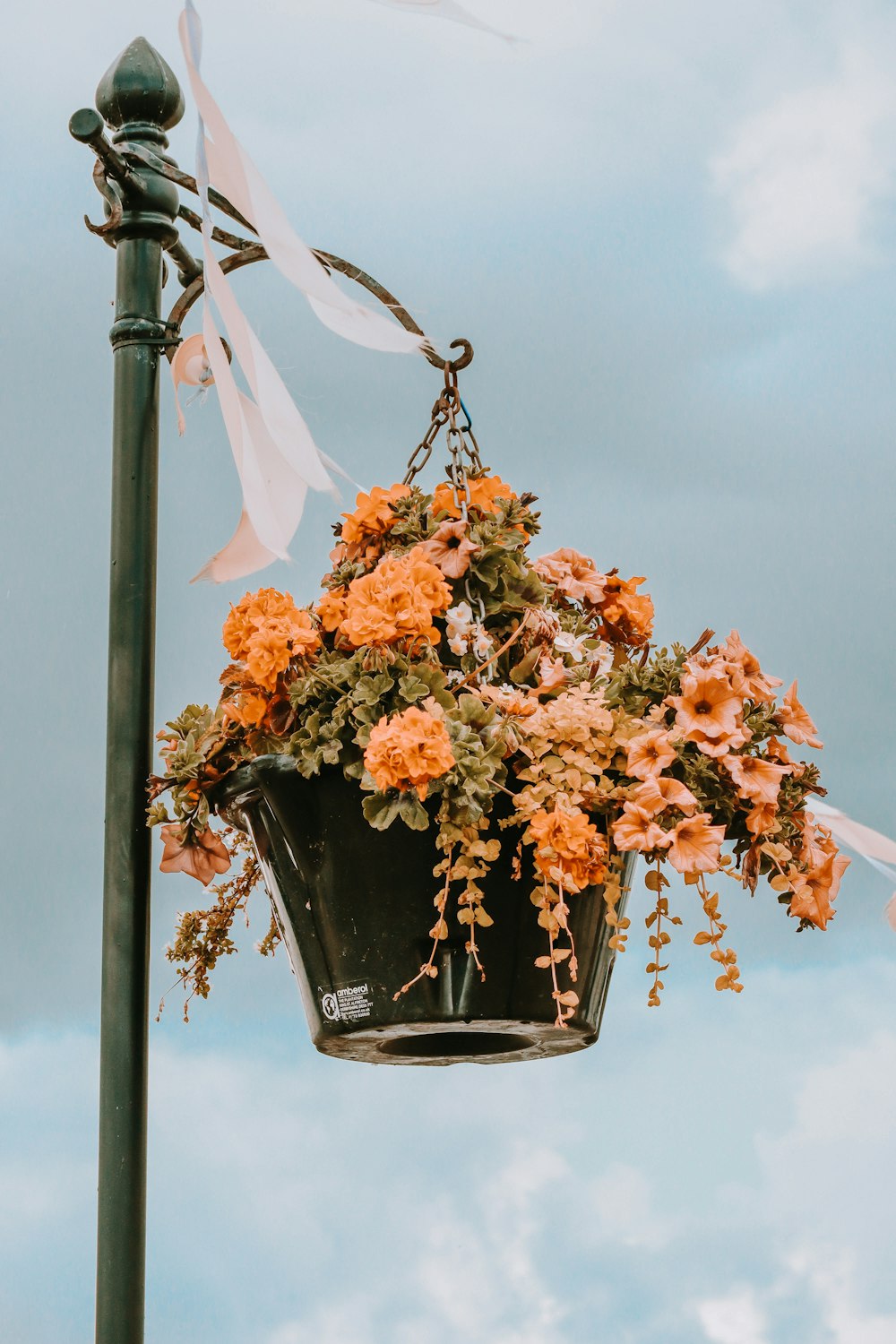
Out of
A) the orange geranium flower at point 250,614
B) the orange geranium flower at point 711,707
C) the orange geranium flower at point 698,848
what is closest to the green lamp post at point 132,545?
the orange geranium flower at point 250,614

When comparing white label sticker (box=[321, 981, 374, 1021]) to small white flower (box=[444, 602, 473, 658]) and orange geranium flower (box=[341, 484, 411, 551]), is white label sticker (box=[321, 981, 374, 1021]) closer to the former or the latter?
small white flower (box=[444, 602, 473, 658])

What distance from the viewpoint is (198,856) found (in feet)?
6.33

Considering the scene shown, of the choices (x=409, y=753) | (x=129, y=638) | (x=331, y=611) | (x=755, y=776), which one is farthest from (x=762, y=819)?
(x=129, y=638)

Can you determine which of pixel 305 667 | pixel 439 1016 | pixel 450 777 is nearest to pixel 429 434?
pixel 305 667

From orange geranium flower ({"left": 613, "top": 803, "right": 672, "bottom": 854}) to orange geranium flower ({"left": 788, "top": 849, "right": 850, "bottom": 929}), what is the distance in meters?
0.25

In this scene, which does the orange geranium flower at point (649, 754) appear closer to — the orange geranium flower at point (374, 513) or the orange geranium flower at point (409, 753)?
the orange geranium flower at point (409, 753)

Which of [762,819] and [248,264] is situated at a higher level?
[248,264]

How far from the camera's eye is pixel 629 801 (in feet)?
5.68

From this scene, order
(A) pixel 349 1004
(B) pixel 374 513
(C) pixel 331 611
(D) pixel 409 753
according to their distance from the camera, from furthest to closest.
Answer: (B) pixel 374 513
(C) pixel 331 611
(A) pixel 349 1004
(D) pixel 409 753

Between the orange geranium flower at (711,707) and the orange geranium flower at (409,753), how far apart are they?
11.2 inches

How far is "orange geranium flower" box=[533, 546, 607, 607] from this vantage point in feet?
6.69

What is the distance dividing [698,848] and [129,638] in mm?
730

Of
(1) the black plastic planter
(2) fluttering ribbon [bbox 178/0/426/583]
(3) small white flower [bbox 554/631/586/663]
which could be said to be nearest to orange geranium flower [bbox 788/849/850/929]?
(1) the black plastic planter

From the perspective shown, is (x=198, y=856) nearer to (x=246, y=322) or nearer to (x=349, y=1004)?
(x=349, y=1004)
